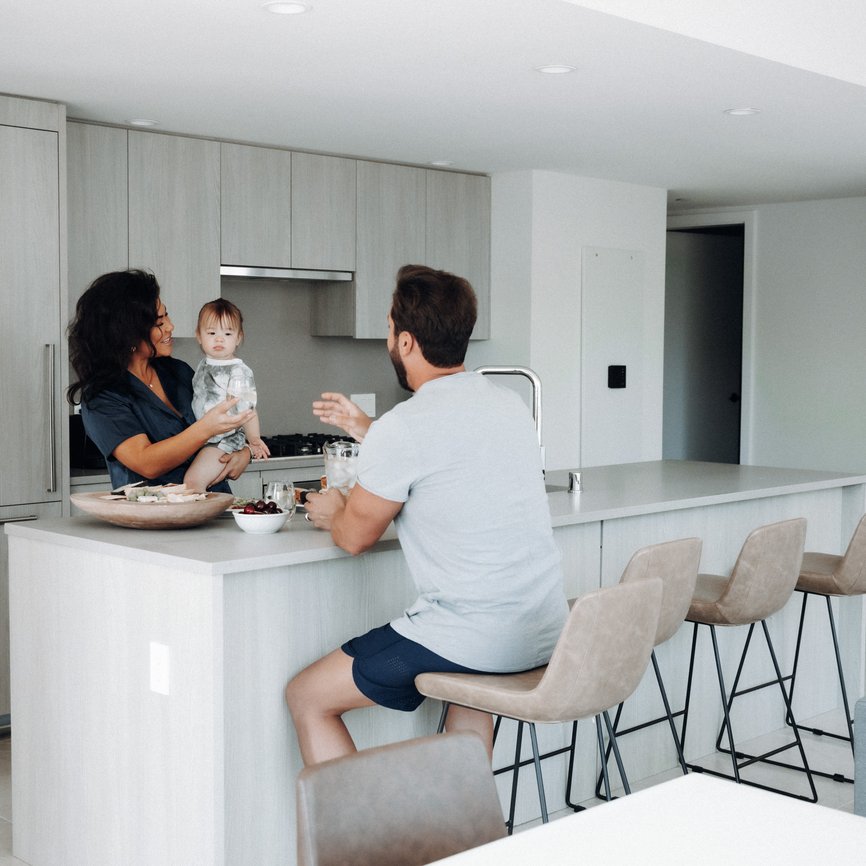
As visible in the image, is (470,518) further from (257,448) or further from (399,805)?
(257,448)

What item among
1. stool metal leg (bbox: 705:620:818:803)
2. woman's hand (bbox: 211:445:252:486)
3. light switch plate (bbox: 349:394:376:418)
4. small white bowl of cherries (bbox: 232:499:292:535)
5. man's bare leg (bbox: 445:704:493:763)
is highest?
light switch plate (bbox: 349:394:376:418)

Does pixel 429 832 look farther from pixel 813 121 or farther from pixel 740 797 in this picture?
pixel 813 121

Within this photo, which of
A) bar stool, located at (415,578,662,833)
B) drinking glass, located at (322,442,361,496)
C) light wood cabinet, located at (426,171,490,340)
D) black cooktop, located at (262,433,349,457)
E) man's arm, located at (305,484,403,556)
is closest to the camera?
bar stool, located at (415,578,662,833)

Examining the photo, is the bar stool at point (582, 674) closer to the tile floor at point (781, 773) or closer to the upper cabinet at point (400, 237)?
the tile floor at point (781, 773)

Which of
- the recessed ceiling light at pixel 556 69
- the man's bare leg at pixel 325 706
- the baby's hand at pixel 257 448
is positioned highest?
the recessed ceiling light at pixel 556 69

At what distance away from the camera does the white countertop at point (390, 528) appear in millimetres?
2592

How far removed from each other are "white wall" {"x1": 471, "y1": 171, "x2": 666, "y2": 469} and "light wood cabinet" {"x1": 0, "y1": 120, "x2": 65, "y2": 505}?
268 cm

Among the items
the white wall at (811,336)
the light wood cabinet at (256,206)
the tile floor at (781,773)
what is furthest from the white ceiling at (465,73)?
the tile floor at (781,773)

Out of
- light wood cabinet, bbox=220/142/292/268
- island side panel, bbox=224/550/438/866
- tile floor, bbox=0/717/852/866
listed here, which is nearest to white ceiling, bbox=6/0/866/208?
light wood cabinet, bbox=220/142/292/268

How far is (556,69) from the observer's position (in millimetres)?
3838

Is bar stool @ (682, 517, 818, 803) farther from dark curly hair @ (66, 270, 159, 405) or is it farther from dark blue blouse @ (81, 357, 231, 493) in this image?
dark curly hair @ (66, 270, 159, 405)

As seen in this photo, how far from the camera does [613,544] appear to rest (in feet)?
11.8

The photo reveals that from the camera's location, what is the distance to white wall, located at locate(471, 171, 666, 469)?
6.25 meters

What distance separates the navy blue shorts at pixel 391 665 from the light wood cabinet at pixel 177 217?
9.15 feet
